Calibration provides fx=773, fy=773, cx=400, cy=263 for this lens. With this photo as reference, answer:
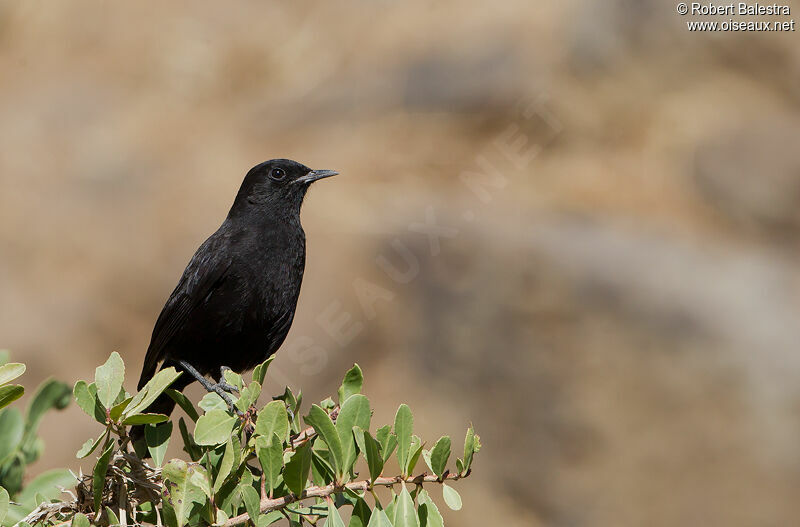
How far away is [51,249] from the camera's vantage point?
27.0 feet

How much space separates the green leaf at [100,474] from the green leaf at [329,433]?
49 centimetres

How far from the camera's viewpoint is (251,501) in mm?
1861

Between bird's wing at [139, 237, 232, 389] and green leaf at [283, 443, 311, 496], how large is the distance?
5.94 feet

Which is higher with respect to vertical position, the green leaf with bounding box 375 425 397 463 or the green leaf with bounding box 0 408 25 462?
the green leaf with bounding box 375 425 397 463

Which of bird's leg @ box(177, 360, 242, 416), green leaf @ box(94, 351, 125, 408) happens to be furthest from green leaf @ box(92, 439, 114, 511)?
bird's leg @ box(177, 360, 242, 416)

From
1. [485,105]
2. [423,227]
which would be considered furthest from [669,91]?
[423,227]

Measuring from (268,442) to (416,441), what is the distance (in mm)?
415

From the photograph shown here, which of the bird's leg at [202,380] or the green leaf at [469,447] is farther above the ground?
the bird's leg at [202,380]

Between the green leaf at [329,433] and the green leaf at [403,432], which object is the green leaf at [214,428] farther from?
the green leaf at [403,432]

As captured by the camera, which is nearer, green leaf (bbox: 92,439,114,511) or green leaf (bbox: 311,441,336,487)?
green leaf (bbox: 92,439,114,511)

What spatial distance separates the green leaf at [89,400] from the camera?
193cm

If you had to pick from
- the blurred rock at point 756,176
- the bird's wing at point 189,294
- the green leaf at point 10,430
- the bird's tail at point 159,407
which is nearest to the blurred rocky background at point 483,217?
the blurred rock at point 756,176

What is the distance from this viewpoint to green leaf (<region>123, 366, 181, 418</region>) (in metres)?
1.96

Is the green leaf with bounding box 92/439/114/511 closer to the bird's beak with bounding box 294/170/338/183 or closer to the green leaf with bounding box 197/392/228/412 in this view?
the green leaf with bounding box 197/392/228/412
